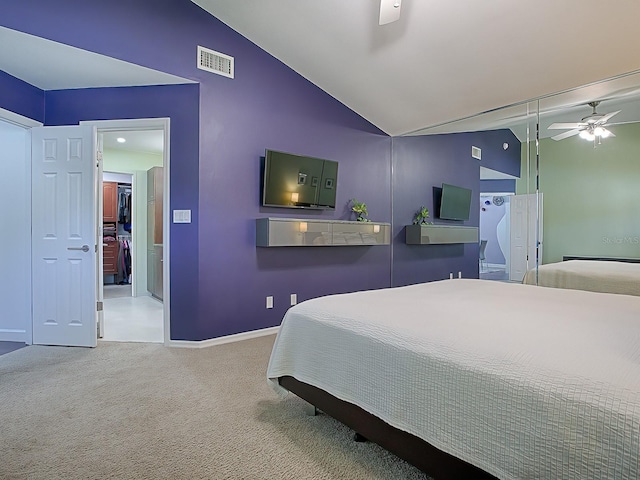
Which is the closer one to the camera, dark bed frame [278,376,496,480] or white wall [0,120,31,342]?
dark bed frame [278,376,496,480]

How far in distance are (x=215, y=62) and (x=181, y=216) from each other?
1.52 meters

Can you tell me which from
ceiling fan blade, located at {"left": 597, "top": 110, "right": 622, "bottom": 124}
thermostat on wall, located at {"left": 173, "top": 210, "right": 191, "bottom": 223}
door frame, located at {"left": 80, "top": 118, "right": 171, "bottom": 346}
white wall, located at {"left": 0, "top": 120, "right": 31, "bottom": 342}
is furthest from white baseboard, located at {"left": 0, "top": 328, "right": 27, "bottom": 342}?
ceiling fan blade, located at {"left": 597, "top": 110, "right": 622, "bottom": 124}

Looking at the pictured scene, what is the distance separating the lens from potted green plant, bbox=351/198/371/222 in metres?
4.86

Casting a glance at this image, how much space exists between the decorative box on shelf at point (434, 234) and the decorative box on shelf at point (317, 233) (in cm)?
44

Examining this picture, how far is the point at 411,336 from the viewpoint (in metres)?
1.51

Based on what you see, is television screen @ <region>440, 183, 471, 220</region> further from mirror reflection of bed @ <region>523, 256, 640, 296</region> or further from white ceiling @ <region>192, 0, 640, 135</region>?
mirror reflection of bed @ <region>523, 256, 640, 296</region>

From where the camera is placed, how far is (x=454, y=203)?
16.9 feet

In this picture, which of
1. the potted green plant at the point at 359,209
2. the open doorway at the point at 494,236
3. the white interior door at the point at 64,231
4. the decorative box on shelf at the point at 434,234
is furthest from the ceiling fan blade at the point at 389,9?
the decorative box on shelf at the point at 434,234

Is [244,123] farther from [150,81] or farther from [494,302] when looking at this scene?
[494,302]

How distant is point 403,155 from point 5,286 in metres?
4.97

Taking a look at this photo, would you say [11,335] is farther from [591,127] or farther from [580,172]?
[591,127]

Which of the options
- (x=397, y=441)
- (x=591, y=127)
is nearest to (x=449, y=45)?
(x=591, y=127)

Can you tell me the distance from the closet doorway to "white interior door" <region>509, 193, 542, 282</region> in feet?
13.3

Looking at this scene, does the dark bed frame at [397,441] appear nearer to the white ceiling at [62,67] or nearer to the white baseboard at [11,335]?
the white ceiling at [62,67]
